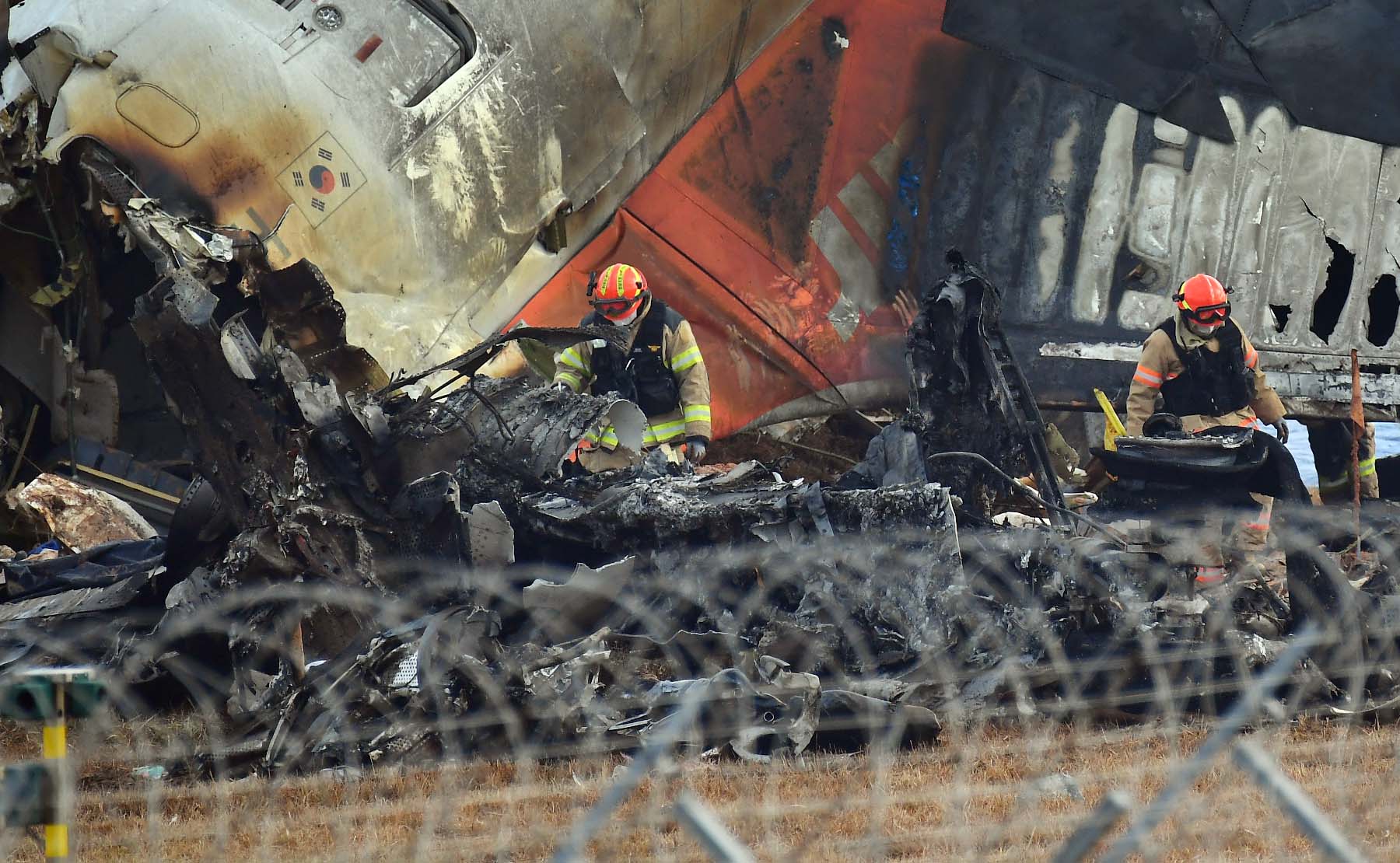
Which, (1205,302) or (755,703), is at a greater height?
(1205,302)

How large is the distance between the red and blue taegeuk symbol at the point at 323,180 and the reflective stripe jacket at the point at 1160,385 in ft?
14.6

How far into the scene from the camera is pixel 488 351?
21.4 feet

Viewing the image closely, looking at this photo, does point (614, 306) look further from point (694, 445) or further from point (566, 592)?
point (566, 592)

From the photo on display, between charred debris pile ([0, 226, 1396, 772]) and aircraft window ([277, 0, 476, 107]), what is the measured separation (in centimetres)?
166

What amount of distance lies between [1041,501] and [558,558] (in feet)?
6.45

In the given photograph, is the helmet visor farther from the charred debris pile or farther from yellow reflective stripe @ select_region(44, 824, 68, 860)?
yellow reflective stripe @ select_region(44, 824, 68, 860)

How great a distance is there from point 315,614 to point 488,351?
5.21 ft

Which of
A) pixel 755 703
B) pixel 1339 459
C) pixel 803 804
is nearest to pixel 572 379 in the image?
pixel 755 703

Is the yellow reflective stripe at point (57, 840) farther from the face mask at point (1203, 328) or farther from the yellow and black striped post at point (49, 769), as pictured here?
the face mask at point (1203, 328)

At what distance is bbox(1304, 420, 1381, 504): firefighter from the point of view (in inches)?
375

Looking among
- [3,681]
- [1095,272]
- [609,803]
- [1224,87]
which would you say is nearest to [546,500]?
[3,681]

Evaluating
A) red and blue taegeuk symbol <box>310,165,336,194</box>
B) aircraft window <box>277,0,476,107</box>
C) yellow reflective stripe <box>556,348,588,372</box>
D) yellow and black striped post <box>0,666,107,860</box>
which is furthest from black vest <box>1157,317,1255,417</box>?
yellow and black striped post <box>0,666,107,860</box>

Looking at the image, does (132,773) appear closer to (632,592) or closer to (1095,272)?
(632,592)

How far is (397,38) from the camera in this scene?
7906 millimetres
